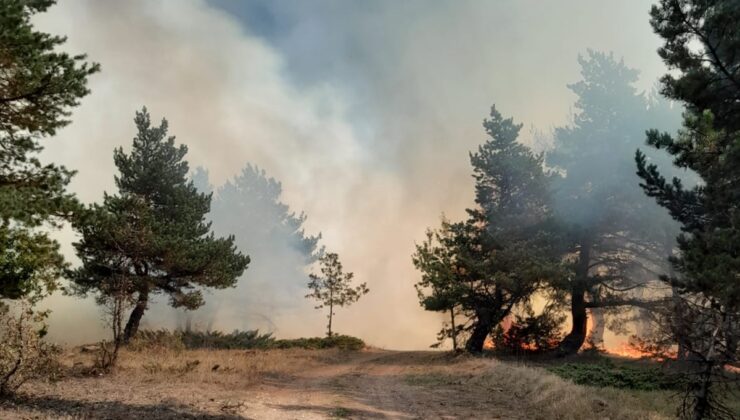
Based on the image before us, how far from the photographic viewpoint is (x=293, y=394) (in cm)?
1403

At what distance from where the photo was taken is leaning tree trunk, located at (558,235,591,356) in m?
27.2

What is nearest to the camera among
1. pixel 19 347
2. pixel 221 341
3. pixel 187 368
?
pixel 19 347

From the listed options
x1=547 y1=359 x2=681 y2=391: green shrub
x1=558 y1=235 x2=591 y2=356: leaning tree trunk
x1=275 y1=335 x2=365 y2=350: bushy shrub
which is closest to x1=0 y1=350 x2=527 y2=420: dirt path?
x1=547 y1=359 x2=681 y2=391: green shrub

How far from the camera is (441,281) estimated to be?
1077 inches

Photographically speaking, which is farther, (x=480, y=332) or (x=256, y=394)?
(x=480, y=332)

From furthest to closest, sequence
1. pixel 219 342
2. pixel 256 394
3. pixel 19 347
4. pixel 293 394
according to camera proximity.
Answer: pixel 219 342
pixel 293 394
pixel 256 394
pixel 19 347

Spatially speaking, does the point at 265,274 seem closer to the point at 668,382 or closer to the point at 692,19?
the point at 668,382

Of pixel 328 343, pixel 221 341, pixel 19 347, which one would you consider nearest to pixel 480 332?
pixel 328 343

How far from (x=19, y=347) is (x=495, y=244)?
74.2 feet

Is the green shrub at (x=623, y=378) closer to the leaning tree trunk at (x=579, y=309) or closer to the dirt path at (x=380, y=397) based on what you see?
the dirt path at (x=380, y=397)

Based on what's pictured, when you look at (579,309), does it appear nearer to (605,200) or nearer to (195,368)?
(605,200)

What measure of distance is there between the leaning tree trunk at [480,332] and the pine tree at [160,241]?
14673 mm

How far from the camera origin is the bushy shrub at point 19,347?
10539mm

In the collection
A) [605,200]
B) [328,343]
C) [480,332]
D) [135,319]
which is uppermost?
[605,200]
